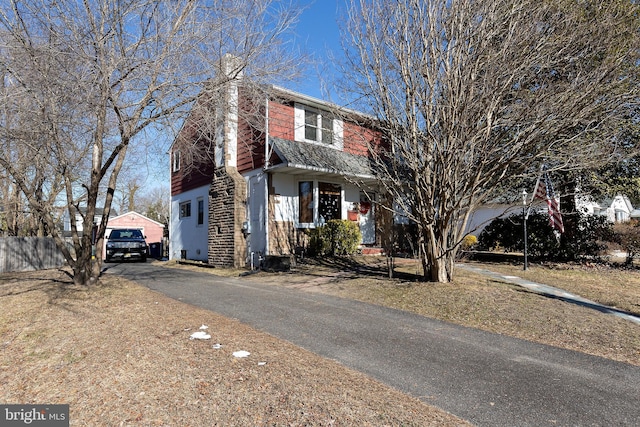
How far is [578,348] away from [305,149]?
10464 millimetres

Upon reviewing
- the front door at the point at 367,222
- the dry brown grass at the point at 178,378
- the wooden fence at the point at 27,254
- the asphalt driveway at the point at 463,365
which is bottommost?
the asphalt driveway at the point at 463,365

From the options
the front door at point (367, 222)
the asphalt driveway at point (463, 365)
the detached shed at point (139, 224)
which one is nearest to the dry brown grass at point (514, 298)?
the asphalt driveway at point (463, 365)

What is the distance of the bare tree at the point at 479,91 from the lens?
792 centimetres

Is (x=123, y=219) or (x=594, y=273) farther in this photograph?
(x=123, y=219)

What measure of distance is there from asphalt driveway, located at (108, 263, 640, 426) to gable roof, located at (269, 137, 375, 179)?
609 centimetres

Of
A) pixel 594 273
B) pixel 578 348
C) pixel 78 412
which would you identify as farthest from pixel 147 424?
pixel 594 273

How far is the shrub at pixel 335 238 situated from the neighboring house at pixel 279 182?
829 mm

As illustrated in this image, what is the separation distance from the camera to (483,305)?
7.17 m

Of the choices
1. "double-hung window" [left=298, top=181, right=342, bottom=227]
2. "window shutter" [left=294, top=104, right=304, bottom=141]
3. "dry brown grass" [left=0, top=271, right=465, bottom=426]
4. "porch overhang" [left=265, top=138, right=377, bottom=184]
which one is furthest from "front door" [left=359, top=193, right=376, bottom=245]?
"dry brown grass" [left=0, top=271, right=465, bottom=426]

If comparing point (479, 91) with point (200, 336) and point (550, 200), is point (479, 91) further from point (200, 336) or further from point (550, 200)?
point (200, 336)

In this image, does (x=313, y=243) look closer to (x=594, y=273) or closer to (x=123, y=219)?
(x=594, y=273)

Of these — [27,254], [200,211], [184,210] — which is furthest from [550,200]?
[27,254]

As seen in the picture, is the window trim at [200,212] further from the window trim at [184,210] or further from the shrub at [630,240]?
the shrub at [630,240]

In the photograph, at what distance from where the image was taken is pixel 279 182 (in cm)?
1403
